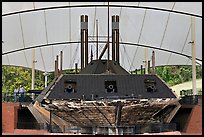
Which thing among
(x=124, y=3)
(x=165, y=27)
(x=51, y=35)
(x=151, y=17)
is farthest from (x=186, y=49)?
(x=51, y=35)

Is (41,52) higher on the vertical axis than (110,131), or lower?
higher

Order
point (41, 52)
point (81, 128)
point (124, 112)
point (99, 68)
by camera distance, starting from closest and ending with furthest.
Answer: point (124, 112) → point (81, 128) → point (99, 68) → point (41, 52)

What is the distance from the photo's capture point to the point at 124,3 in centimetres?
2745

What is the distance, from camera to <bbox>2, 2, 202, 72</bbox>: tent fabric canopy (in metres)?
27.6

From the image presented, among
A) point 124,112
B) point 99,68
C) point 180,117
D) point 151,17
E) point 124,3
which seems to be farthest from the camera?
point 151,17

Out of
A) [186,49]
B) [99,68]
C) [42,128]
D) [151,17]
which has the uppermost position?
[151,17]

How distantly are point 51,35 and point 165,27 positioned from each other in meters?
9.66

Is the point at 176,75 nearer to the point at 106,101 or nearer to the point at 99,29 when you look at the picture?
the point at 99,29

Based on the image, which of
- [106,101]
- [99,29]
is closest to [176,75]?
[99,29]

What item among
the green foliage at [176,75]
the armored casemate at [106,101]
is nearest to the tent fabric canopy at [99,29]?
the armored casemate at [106,101]

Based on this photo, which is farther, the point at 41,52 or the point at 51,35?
the point at 41,52

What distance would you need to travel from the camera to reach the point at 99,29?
108ft

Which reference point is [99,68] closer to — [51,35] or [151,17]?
[151,17]

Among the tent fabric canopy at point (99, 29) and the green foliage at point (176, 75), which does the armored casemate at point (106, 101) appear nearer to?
the tent fabric canopy at point (99, 29)
